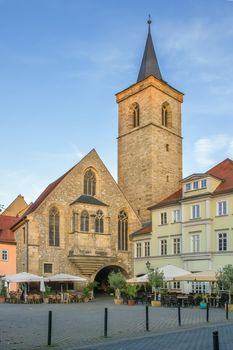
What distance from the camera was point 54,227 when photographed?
40.0 metres

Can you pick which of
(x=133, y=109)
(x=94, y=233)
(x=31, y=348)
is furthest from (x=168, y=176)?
(x=31, y=348)

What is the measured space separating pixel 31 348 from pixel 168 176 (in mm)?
38413

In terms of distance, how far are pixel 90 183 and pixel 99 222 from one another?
12.5ft

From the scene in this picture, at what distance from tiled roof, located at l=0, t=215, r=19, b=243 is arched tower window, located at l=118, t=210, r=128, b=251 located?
32.5 ft

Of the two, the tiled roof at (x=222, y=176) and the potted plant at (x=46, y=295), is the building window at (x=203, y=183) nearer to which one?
the tiled roof at (x=222, y=176)

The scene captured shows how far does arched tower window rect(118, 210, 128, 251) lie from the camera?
144ft

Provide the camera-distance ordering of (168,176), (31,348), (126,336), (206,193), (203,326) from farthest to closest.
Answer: (168,176) → (206,193) → (203,326) → (126,336) → (31,348)

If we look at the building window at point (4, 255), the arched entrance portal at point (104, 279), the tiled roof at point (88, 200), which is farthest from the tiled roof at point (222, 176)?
the building window at point (4, 255)

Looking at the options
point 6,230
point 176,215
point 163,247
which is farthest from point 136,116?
point 6,230

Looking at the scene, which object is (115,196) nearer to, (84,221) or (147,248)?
(84,221)

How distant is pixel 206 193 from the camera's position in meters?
35.9

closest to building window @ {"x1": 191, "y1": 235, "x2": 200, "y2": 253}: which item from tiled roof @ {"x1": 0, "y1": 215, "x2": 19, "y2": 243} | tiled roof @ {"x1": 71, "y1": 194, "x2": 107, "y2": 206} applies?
tiled roof @ {"x1": 71, "y1": 194, "x2": 107, "y2": 206}

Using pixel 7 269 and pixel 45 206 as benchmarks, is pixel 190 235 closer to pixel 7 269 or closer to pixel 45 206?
pixel 45 206

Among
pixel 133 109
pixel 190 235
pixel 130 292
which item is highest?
pixel 133 109
